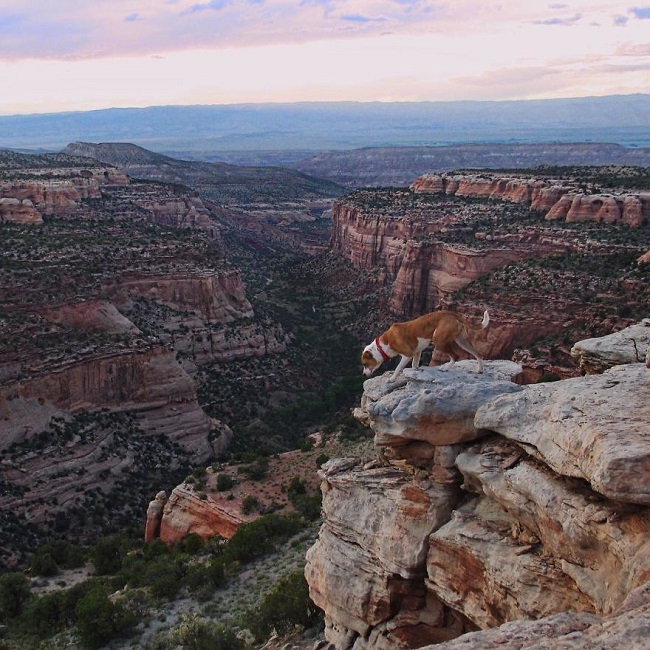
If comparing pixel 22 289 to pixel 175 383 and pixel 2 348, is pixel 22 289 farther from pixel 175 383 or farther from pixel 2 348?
pixel 175 383

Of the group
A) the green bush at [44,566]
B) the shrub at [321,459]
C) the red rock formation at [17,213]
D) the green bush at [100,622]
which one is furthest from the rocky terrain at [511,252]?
the red rock formation at [17,213]

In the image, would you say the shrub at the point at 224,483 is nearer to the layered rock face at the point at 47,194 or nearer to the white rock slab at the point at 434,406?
the white rock slab at the point at 434,406

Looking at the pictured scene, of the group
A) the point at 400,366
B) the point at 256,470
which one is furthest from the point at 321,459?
the point at 400,366

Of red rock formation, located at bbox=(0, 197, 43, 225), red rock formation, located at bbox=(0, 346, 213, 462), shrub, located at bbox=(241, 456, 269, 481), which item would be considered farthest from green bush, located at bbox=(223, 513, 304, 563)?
red rock formation, located at bbox=(0, 197, 43, 225)

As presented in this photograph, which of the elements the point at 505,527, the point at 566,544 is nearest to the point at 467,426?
the point at 505,527

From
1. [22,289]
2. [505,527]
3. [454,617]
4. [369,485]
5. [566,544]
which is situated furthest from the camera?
[22,289]

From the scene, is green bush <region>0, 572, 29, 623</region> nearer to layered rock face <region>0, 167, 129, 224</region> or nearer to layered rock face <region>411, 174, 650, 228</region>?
layered rock face <region>0, 167, 129, 224</region>
